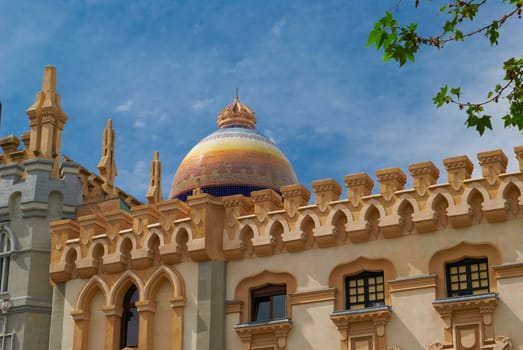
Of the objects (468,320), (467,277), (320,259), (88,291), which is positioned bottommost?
(468,320)

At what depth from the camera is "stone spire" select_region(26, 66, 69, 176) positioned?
36.6 metres

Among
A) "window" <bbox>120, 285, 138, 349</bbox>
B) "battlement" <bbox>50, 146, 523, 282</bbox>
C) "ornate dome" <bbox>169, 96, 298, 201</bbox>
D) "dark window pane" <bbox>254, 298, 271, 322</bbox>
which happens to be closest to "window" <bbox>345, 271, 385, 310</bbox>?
"battlement" <bbox>50, 146, 523, 282</bbox>

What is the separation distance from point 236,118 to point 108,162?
1383cm

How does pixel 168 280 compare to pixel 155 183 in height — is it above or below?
below

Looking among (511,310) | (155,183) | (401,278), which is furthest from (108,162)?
(511,310)

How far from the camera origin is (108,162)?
41.4m

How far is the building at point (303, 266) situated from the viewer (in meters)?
28.2

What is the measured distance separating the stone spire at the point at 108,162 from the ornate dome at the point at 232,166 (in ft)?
28.6

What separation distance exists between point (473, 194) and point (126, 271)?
11.0 m

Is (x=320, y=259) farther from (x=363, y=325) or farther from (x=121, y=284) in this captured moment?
(x=121, y=284)

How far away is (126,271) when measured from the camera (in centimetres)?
3288

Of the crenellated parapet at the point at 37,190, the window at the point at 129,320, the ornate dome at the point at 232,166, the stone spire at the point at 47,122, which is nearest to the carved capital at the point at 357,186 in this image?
the window at the point at 129,320

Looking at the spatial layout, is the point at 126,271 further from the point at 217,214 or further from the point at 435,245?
the point at 435,245

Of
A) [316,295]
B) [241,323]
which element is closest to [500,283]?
[316,295]
